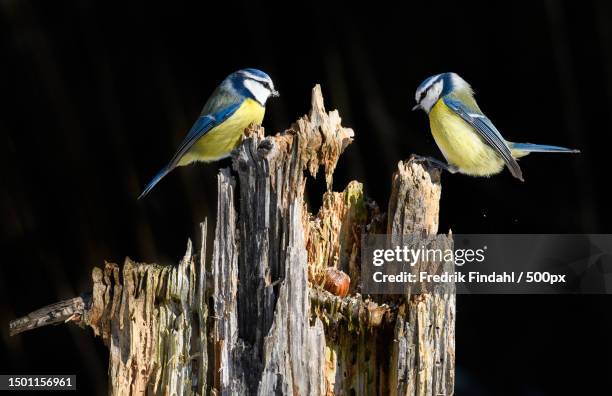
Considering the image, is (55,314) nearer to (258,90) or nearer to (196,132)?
(196,132)

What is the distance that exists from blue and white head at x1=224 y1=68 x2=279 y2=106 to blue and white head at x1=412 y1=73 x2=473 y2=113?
2.03ft

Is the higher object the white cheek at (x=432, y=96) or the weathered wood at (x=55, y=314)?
the white cheek at (x=432, y=96)

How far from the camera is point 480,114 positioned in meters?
3.58

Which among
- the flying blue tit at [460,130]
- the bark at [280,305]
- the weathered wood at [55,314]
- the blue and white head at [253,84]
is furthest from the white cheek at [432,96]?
the weathered wood at [55,314]

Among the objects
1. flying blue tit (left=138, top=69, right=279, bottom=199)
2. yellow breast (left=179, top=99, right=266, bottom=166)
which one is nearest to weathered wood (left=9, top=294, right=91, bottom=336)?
flying blue tit (left=138, top=69, right=279, bottom=199)

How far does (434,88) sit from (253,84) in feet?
2.53

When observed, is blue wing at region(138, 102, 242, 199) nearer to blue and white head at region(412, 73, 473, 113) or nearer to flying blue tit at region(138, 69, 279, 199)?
flying blue tit at region(138, 69, 279, 199)

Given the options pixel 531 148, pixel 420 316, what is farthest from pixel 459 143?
pixel 420 316

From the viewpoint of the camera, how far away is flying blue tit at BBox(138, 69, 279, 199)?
3.46m

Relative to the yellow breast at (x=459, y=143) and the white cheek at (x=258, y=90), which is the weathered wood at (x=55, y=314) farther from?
the yellow breast at (x=459, y=143)

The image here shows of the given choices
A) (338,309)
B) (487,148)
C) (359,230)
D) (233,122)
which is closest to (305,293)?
(338,309)

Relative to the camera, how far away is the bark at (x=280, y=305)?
8.29 feet

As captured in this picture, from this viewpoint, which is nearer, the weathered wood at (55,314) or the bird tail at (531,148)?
the weathered wood at (55,314)

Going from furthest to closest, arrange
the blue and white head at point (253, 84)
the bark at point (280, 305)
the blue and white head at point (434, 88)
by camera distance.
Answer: the blue and white head at point (434, 88)
the blue and white head at point (253, 84)
the bark at point (280, 305)
